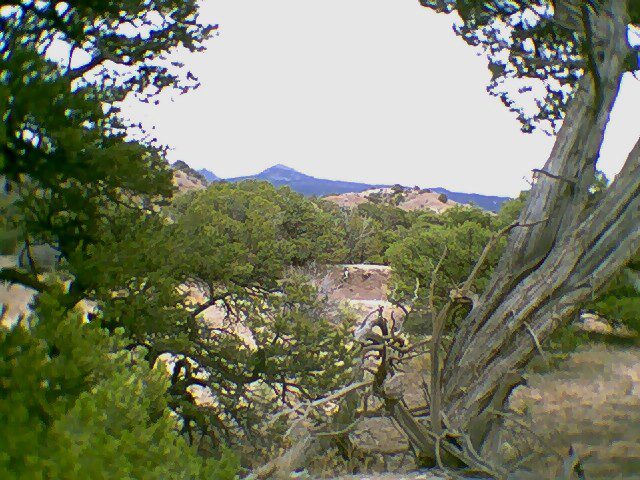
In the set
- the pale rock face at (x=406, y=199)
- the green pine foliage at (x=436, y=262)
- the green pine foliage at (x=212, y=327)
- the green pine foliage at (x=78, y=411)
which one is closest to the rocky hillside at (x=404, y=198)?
the pale rock face at (x=406, y=199)

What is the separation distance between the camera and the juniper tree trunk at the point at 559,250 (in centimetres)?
638

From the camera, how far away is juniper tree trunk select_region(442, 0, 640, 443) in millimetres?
6379

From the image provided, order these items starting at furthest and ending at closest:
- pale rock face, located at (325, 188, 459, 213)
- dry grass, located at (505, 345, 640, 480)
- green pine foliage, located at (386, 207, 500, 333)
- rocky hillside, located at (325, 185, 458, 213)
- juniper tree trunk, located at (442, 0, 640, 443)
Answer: pale rock face, located at (325, 188, 459, 213), rocky hillside, located at (325, 185, 458, 213), green pine foliage, located at (386, 207, 500, 333), dry grass, located at (505, 345, 640, 480), juniper tree trunk, located at (442, 0, 640, 443)

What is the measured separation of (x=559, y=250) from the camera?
21.5 ft

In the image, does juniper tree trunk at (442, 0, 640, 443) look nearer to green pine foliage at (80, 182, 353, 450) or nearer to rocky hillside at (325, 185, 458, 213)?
green pine foliage at (80, 182, 353, 450)

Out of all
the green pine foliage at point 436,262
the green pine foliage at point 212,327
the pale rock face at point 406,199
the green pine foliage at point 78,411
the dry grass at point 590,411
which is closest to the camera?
the green pine foliage at point 78,411

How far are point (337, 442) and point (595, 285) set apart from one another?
3329 mm

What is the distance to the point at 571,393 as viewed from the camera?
11.6 metres

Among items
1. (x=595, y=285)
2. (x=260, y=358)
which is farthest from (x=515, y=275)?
(x=260, y=358)

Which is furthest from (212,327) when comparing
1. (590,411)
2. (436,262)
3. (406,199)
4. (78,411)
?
(406,199)

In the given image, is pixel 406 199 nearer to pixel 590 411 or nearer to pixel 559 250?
pixel 590 411

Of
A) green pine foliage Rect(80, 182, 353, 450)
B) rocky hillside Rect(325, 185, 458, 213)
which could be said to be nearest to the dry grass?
green pine foliage Rect(80, 182, 353, 450)

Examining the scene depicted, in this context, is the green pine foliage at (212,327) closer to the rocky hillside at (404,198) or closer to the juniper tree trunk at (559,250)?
the juniper tree trunk at (559,250)

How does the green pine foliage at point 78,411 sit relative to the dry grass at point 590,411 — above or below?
above
